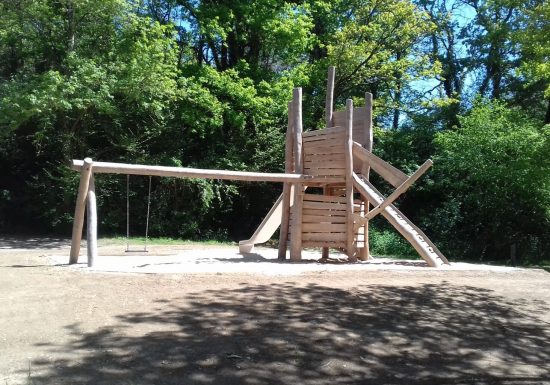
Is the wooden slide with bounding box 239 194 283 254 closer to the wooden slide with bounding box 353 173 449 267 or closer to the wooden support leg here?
the wooden support leg

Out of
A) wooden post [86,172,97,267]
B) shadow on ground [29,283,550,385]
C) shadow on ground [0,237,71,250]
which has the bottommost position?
shadow on ground [29,283,550,385]

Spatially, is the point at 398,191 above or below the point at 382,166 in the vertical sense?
below

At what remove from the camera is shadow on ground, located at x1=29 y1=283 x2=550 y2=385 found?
4.09m

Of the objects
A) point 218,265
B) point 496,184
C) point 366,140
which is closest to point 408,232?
point 366,140

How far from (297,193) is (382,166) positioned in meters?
1.94

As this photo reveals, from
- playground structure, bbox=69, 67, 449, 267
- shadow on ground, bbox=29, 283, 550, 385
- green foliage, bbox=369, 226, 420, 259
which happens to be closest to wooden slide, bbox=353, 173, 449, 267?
playground structure, bbox=69, 67, 449, 267

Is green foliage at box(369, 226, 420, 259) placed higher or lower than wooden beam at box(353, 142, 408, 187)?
lower

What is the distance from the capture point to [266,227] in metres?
12.6

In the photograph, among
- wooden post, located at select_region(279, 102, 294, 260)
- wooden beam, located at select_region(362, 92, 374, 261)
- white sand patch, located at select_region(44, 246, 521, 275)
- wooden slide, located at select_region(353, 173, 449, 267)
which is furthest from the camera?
wooden beam, located at select_region(362, 92, 374, 261)

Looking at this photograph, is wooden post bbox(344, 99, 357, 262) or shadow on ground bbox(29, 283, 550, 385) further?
wooden post bbox(344, 99, 357, 262)

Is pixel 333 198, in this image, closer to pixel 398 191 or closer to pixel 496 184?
pixel 398 191

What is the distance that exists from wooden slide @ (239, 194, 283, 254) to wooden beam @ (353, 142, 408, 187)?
84.7 inches

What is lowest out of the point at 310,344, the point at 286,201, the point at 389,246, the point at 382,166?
the point at 310,344

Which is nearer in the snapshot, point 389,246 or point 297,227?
point 297,227
